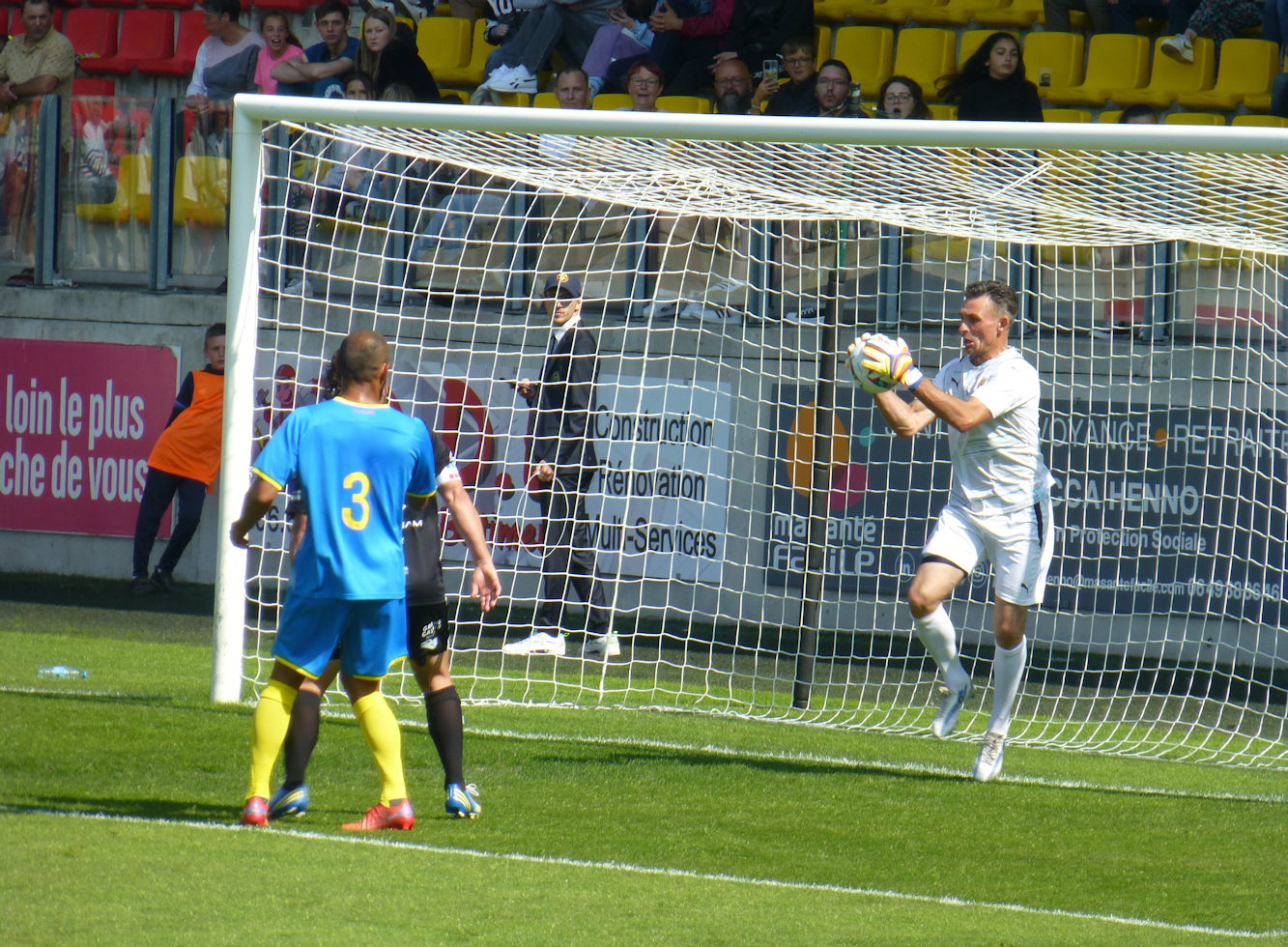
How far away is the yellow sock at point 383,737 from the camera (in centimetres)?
475

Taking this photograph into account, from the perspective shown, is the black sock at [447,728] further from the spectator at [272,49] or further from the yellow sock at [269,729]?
the spectator at [272,49]

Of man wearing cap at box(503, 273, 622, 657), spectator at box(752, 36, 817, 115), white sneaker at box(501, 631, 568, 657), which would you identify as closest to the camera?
white sneaker at box(501, 631, 568, 657)

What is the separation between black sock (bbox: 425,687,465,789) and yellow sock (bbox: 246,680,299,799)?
51 cm

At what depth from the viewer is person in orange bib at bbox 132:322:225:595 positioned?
35.8 feet

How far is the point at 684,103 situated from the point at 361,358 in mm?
8275

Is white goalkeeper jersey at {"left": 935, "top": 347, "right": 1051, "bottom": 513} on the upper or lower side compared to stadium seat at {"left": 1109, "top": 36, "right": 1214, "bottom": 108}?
lower

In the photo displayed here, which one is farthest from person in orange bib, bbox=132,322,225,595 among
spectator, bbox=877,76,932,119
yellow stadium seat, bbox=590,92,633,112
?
spectator, bbox=877,76,932,119

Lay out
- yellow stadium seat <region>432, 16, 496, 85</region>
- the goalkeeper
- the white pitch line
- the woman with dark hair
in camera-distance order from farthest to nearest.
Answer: yellow stadium seat <region>432, 16, 496, 85</region> → the woman with dark hair → the goalkeeper → the white pitch line

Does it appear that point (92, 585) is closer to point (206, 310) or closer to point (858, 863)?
point (206, 310)

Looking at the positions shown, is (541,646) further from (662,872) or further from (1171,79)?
(1171,79)

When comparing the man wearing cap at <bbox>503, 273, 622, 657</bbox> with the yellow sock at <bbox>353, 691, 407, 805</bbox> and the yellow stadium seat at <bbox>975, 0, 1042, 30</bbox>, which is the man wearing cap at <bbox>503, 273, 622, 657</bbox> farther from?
the yellow stadium seat at <bbox>975, 0, 1042, 30</bbox>

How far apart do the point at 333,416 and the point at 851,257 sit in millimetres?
6342

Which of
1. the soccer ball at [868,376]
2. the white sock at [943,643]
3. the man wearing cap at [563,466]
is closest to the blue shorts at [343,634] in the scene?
the soccer ball at [868,376]

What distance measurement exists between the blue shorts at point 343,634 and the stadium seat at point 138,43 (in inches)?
482
